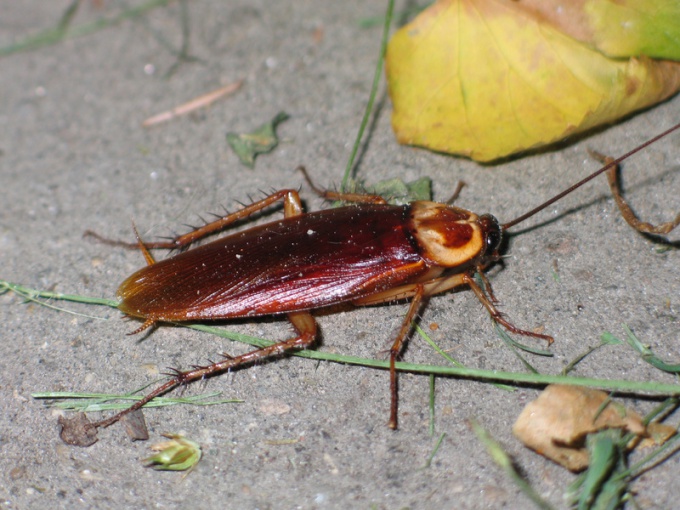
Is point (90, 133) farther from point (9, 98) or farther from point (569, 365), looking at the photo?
point (569, 365)

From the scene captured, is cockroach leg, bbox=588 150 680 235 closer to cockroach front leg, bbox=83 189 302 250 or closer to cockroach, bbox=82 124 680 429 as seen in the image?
cockroach, bbox=82 124 680 429

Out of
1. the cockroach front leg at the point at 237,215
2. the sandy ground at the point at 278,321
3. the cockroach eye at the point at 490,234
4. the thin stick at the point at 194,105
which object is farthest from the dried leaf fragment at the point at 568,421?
the thin stick at the point at 194,105

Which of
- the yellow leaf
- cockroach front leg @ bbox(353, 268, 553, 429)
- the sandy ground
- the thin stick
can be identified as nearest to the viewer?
the sandy ground

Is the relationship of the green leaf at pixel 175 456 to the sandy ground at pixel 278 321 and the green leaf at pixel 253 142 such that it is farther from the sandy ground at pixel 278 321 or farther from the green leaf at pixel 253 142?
the green leaf at pixel 253 142

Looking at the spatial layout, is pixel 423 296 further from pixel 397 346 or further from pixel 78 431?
pixel 78 431

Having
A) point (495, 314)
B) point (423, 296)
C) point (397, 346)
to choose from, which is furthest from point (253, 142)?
point (495, 314)

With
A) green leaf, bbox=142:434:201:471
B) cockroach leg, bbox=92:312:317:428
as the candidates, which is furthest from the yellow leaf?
green leaf, bbox=142:434:201:471

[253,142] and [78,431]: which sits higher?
[253,142]

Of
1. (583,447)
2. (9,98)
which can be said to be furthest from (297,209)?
(9,98)
